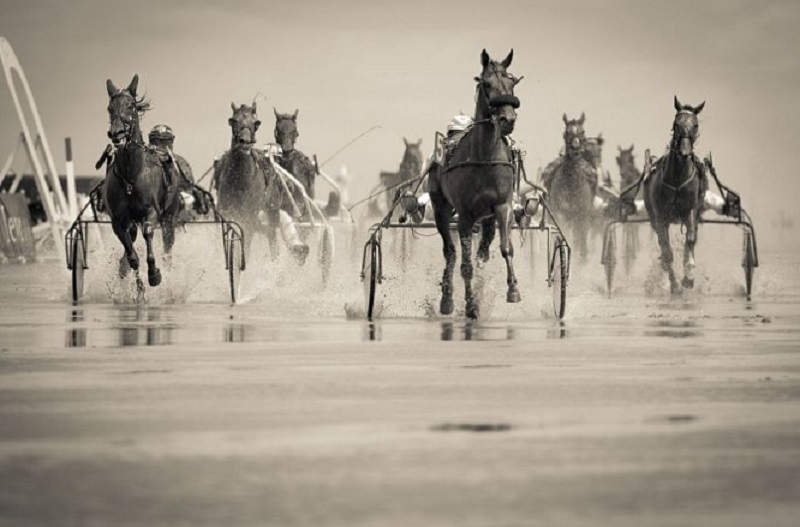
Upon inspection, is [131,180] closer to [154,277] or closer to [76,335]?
[154,277]

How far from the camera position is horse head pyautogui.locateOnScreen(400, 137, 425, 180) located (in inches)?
1875

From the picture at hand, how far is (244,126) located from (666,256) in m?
6.66

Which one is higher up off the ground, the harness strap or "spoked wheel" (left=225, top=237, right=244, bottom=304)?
the harness strap

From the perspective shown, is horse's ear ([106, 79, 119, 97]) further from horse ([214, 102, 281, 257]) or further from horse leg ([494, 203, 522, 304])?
horse leg ([494, 203, 522, 304])

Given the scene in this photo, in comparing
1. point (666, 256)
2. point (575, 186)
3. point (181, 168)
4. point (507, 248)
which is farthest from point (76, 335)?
point (575, 186)

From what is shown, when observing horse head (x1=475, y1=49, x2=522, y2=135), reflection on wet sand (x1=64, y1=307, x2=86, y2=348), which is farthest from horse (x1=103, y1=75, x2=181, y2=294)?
horse head (x1=475, y1=49, x2=522, y2=135)

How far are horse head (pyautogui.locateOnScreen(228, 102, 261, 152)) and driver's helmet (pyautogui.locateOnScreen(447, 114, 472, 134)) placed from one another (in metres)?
8.75

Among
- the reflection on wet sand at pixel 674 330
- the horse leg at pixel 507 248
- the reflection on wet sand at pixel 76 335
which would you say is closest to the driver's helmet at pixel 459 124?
the horse leg at pixel 507 248

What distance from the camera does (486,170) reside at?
21.1m

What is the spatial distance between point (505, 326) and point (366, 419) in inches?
360

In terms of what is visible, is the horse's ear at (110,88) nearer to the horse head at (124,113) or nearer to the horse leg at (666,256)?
the horse head at (124,113)

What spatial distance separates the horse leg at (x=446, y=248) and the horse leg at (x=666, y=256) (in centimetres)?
609

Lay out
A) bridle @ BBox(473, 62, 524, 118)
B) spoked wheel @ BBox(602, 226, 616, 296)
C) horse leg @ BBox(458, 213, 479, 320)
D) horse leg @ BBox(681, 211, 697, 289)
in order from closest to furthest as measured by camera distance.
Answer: bridle @ BBox(473, 62, 524, 118) < horse leg @ BBox(458, 213, 479, 320) < horse leg @ BBox(681, 211, 697, 289) < spoked wheel @ BBox(602, 226, 616, 296)

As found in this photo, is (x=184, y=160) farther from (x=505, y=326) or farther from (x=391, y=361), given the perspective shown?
(x=391, y=361)
